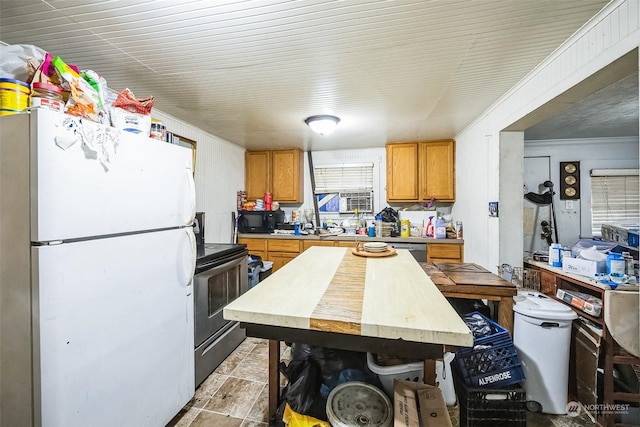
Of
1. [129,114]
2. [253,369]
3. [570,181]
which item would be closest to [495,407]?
[253,369]

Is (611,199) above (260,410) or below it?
above

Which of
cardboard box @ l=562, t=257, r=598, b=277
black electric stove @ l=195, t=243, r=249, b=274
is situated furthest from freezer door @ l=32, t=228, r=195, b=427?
cardboard box @ l=562, t=257, r=598, b=277

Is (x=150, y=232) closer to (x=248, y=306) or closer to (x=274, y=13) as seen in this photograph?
(x=248, y=306)

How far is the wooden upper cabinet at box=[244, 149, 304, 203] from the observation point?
13.5 ft

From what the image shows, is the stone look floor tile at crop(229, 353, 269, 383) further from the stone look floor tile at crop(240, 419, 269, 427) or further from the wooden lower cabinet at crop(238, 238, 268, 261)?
the wooden lower cabinet at crop(238, 238, 268, 261)

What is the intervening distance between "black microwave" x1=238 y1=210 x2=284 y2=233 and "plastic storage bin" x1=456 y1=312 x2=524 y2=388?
3.04 metres

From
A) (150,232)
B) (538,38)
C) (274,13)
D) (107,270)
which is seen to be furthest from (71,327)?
(538,38)

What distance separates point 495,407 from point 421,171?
2.86 meters

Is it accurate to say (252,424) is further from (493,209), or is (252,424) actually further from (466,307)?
(493,209)

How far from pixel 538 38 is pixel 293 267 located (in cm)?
189

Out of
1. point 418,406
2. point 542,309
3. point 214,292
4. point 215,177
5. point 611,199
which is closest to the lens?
point 418,406

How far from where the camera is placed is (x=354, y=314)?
0.82 metres

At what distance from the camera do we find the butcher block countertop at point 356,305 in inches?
29.2

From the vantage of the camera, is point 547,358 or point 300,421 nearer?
point 300,421
